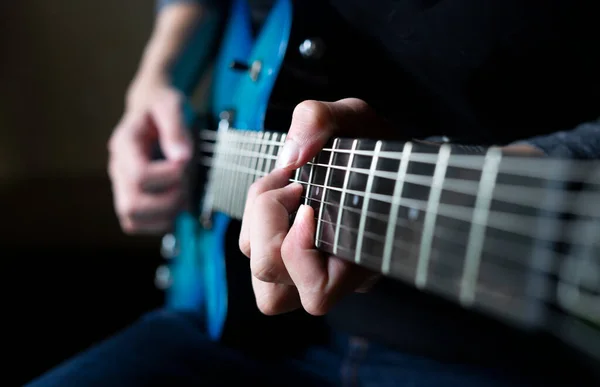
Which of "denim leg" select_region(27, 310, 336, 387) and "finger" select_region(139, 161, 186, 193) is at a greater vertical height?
"finger" select_region(139, 161, 186, 193)

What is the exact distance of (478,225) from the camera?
19cm

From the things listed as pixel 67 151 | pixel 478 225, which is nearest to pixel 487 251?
pixel 478 225

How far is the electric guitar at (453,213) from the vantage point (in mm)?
163

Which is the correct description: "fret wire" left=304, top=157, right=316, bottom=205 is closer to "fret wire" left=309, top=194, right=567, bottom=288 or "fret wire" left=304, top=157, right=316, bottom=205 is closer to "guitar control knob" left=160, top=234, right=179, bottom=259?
"fret wire" left=309, top=194, right=567, bottom=288

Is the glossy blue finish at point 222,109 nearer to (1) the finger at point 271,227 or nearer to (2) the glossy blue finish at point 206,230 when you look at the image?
(2) the glossy blue finish at point 206,230

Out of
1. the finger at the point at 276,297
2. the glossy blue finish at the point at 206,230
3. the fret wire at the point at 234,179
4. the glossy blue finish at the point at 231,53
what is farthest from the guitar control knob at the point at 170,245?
the finger at the point at 276,297

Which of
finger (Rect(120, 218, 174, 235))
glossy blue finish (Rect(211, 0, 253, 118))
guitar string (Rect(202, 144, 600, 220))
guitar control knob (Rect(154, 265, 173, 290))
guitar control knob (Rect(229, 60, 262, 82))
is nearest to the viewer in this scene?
guitar string (Rect(202, 144, 600, 220))

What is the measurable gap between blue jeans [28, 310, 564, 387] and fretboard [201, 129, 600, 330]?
0.27 m

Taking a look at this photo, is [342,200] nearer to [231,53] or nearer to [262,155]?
[262,155]

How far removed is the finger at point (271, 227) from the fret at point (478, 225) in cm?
14

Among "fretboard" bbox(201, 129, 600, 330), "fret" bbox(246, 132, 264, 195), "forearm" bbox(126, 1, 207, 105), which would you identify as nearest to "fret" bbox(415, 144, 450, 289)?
"fretboard" bbox(201, 129, 600, 330)

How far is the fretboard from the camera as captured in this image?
0.54 ft

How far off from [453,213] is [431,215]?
1cm

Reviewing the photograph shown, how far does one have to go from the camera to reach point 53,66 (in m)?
0.96
